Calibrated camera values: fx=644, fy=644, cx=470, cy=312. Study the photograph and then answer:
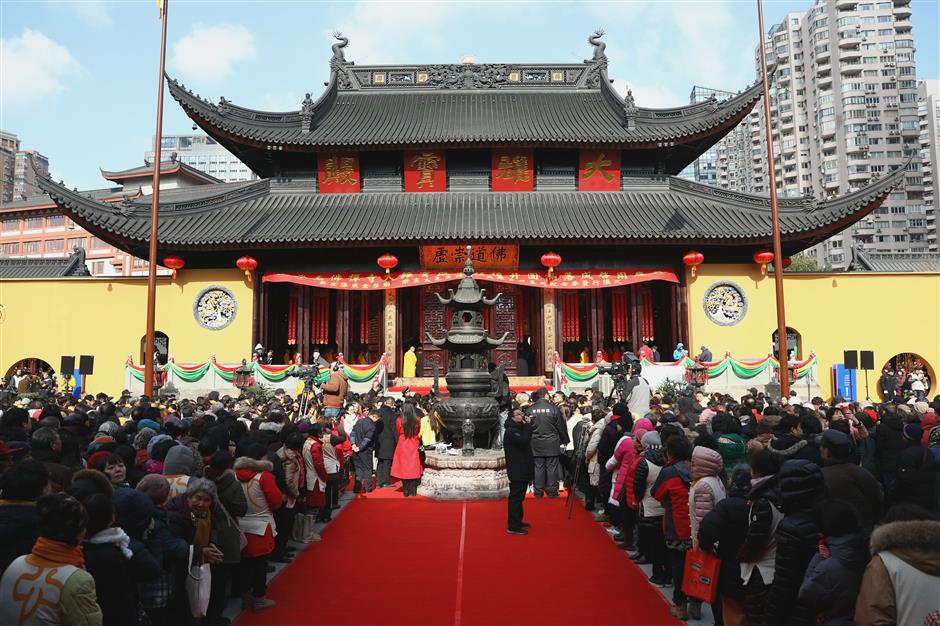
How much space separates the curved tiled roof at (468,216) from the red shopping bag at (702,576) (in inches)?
600

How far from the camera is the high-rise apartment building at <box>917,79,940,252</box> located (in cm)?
5959

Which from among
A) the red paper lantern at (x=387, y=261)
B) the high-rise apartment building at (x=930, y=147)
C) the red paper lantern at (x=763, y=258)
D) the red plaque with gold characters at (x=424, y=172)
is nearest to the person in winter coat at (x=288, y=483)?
the red paper lantern at (x=387, y=261)

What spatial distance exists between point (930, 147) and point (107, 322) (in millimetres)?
70483

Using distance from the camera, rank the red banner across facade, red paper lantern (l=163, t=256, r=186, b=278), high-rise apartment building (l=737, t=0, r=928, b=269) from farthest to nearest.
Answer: high-rise apartment building (l=737, t=0, r=928, b=269), the red banner across facade, red paper lantern (l=163, t=256, r=186, b=278)

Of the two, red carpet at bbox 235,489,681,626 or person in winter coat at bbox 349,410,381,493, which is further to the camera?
person in winter coat at bbox 349,410,381,493

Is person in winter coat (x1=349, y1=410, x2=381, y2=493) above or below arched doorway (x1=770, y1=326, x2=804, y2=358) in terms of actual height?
below

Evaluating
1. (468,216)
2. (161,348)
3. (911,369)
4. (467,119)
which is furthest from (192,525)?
(911,369)

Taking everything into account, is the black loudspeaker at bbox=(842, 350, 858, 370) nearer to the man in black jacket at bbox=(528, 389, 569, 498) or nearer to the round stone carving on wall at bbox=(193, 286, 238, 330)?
the man in black jacket at bbox=(528, 389, 569, 498)

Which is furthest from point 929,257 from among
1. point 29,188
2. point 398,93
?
point 29,188

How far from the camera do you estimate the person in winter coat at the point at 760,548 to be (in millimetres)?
3896

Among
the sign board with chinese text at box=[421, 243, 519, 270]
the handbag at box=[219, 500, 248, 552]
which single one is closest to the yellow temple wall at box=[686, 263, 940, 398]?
the sign board with chinese text at box=[421, 243, 519, 270]

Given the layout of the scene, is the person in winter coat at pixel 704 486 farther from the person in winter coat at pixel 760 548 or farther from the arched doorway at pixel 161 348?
the arched doorway at pixel 161 348

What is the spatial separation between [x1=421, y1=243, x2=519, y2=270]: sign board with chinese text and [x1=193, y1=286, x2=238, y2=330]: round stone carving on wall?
644 centimetres

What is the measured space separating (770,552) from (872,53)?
73731 millimetres
